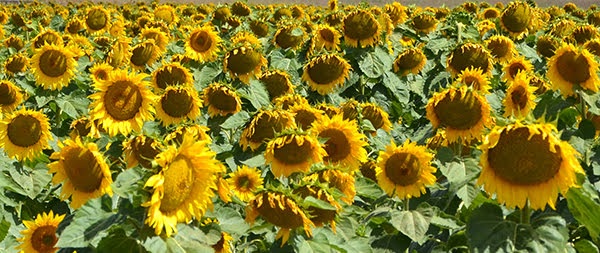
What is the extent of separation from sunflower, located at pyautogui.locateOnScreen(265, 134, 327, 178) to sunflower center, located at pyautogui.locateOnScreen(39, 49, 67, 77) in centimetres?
260

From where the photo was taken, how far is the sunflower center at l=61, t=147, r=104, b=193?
2.73 m

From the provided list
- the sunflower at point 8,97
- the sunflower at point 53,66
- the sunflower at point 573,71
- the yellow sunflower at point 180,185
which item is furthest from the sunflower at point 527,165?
the sunflower at point 8,97

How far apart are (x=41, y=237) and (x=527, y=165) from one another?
73.6 inches

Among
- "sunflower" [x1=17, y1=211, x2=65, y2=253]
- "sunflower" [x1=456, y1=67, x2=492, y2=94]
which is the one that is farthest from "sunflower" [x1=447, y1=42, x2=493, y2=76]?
"sunflower" [x1=17, y1=211, x2=65, y2=253]

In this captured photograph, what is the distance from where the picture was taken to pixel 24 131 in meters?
4.53

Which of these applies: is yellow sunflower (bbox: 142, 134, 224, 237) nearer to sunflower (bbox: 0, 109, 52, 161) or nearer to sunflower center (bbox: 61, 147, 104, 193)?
sunflower center (bbox: 61, 147, 104, 193)

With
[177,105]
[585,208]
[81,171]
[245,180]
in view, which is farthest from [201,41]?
[585,208]

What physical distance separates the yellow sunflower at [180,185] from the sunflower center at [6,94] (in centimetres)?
361

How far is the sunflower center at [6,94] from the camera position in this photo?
18.2ft

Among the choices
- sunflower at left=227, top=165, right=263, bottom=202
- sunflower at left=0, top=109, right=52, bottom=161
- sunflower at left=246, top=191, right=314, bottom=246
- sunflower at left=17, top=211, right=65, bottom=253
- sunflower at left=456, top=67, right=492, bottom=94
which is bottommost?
sunflower at left=0, top=109, right=52, bottom=161

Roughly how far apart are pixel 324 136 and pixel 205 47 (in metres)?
2.79

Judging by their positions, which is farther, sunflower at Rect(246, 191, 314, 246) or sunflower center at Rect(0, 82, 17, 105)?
sunflower center at Rect(0, 82, 17, 105)

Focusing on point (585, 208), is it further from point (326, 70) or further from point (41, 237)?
point (326, 70)

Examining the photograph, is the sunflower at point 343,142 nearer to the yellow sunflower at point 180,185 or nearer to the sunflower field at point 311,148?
the sunflower field at point 311,148
